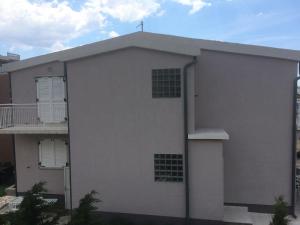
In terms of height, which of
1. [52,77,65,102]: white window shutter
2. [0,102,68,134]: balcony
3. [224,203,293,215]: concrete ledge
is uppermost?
[52,77,65,102]: white window shutter

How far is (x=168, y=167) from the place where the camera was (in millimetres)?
8641

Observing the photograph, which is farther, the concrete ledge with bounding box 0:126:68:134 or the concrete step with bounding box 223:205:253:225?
the concrete ledge with bounding box 0:126:68:134

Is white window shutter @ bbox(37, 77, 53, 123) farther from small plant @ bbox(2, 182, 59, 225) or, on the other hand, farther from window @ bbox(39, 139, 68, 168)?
small plant @ bbox(2, 182, 59, 225)

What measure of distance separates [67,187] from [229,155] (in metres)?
5.92

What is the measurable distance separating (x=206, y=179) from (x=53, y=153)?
240 inches

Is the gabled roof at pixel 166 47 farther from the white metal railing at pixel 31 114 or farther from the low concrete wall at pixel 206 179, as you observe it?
the low concrete wall at pixel 206 179

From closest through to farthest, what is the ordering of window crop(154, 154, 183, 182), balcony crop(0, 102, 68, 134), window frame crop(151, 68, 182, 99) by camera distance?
window frame crop(151, 68, 182, 99) < window crop(154, 154, 183, 182) < balcony crop(0, 102, 68, 134)

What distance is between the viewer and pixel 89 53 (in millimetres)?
8789

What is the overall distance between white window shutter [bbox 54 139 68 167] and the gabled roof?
322cm

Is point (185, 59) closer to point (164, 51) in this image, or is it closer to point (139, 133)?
point (164, 51)

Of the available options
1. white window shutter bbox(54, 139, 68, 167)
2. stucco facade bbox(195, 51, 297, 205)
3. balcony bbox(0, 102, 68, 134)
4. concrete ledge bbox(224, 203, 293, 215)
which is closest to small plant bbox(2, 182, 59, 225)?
balcony bbox(0, 102, 68, 134)

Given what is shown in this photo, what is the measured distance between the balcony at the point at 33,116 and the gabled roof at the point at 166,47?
6.24 feet

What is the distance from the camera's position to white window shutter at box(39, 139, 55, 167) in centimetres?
1095

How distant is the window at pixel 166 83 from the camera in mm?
8445
